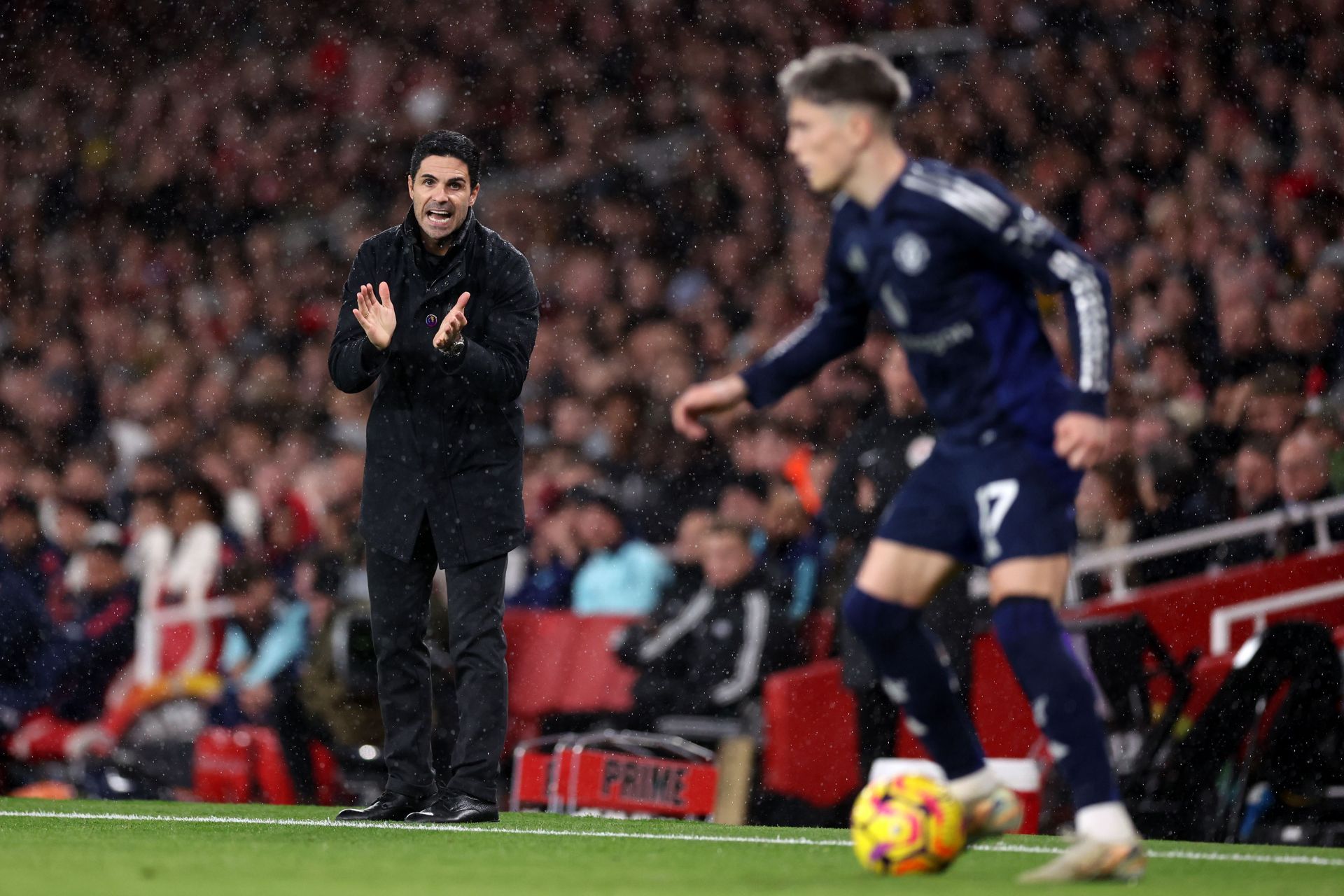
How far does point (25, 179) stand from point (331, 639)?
30.7ft

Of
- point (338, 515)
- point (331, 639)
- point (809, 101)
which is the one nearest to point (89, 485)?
point (338, 515)

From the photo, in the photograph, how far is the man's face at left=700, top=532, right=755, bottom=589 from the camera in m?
8.69

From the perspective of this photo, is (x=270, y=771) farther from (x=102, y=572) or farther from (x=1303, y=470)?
(x=1303, y=470)

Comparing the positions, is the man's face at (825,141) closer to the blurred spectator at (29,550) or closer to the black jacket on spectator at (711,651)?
the black jacket on spectator at (711,651)

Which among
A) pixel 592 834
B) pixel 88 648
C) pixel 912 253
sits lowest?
pixel 592 834

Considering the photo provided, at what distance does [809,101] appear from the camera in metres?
4.42

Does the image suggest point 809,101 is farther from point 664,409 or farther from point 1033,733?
point 664,409

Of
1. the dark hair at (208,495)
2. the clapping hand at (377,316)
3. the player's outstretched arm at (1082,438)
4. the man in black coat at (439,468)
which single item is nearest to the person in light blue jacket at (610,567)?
the dark hair at (208,495)

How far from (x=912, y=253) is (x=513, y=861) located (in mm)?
1645

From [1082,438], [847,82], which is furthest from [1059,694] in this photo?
[847,82]

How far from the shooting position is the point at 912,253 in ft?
14.2

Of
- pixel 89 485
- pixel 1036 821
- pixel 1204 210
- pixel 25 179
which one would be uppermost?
pixel 25 179

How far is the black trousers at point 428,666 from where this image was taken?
5727mm

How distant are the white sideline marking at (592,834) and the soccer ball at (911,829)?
789 millimetres
